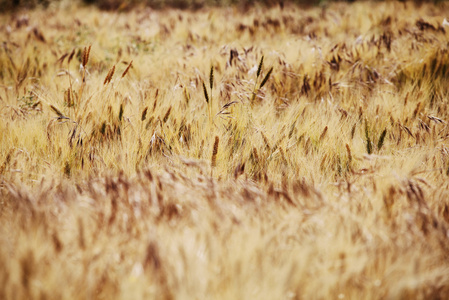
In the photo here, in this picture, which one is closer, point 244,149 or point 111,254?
point 111,254

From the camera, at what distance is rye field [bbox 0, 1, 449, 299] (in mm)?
697

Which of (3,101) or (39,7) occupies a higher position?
(39,7)

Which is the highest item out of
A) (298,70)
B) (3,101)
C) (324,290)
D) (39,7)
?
(39,7)

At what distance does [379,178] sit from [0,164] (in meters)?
1.69

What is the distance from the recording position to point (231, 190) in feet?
3.53

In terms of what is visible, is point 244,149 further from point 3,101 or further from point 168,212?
point 3,101

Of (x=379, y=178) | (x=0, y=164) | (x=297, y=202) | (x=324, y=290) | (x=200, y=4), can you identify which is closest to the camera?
(x=324, y=290)

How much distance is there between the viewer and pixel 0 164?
1226 mm

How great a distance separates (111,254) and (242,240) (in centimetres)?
38

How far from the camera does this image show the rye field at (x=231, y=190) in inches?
27.5

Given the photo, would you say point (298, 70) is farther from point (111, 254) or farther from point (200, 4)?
point (200, 4)

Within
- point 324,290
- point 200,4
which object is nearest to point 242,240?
point 324,290

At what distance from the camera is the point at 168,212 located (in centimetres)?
86

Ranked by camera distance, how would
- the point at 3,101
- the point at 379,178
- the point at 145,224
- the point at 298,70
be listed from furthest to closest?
the point at 298,70, the point at 3,101, the point at 379,178, the point at 145,224
